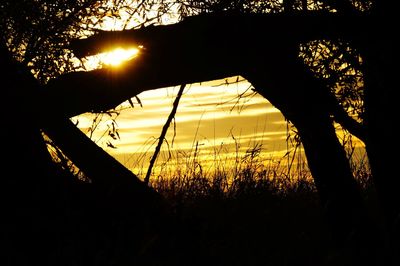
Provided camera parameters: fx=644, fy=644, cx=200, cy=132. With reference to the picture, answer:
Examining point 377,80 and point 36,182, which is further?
point 377,80

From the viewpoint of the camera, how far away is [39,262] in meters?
5.50

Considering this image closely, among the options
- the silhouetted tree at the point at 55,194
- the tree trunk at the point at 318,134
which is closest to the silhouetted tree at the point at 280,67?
the tree trunk at the point at 318,134

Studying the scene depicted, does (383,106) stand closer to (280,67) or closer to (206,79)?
(280,67)

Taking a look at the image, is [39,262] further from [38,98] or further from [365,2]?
[365,2]

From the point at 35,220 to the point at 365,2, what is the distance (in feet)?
17.0

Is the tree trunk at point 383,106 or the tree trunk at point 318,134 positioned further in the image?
the tree trunk at point 383,106

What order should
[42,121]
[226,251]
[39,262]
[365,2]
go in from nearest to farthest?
[39,262] < [226,251] < [42,121] < [365,2]

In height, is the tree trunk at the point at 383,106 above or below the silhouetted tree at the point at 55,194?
above

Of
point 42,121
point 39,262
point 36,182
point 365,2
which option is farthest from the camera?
point 365,2

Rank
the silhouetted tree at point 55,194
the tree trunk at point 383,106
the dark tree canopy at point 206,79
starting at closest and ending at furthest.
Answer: the silhouetted tree at point 55,194 → the dark tree canopy at point 206,79 → the tree trunk at point 383,106

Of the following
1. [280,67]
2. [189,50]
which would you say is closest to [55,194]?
[189,50]

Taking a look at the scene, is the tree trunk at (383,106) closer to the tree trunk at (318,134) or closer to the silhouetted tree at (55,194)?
the tree trunk at (318,134)

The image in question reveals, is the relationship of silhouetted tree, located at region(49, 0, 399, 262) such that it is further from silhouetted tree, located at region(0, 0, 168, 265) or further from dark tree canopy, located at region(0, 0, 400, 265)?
silhouetted tree, located at region(0, 0, 168, 265)

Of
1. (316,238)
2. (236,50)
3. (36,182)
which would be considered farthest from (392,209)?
(36,182)
